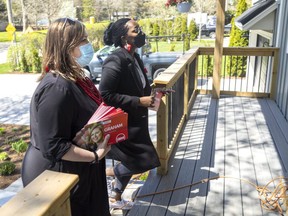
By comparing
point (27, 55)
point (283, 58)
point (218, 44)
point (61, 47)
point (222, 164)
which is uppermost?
point (61, 47)

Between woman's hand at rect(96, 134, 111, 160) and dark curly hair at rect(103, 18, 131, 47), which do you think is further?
dark curly hair at rect(103, 18, 131, 47)

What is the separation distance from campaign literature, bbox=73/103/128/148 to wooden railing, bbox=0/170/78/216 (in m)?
0.30

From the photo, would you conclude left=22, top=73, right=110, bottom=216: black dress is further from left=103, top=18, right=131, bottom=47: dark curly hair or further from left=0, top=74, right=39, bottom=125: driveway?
left=0, top=74, right=39, bottom=125: driveway

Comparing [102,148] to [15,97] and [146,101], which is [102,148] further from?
[15,97]

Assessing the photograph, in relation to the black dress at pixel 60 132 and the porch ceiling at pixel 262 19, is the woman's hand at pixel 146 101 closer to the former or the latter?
the black dress at pixel 60 132

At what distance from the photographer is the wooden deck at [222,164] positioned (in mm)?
2857

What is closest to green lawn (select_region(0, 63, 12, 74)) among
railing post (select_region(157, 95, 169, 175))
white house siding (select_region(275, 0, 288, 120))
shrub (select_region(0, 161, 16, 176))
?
shrub (select_region(0, 161, 16, 176))

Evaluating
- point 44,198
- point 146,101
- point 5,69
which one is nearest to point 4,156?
point 146,101

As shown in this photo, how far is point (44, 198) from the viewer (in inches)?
46.5

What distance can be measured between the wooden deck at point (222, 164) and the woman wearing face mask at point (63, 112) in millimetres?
1254

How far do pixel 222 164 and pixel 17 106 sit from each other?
7.05 m

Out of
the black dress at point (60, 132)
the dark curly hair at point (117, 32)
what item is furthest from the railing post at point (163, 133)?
the black dress at point (60, 132)

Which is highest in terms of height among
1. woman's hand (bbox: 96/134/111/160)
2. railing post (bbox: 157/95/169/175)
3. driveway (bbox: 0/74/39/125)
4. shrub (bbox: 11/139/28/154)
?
woman's hand (bbox: 96/134/111/160)

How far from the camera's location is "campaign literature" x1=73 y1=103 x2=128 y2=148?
1615mm
